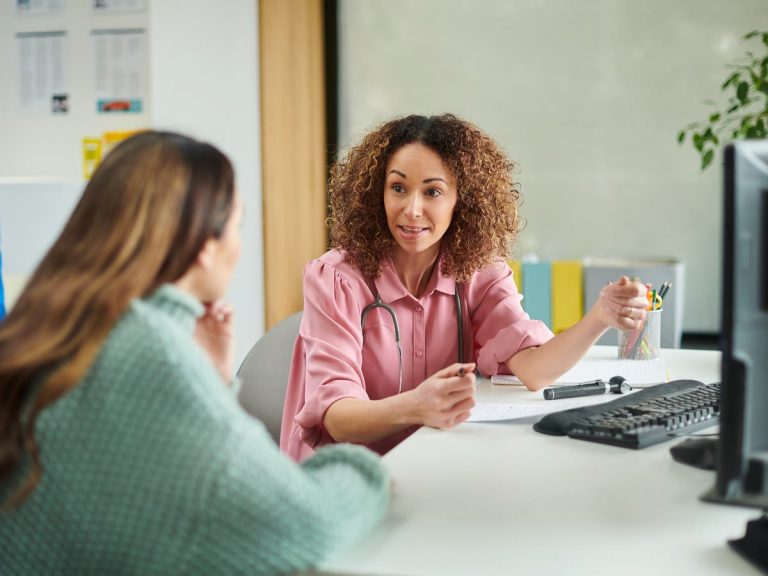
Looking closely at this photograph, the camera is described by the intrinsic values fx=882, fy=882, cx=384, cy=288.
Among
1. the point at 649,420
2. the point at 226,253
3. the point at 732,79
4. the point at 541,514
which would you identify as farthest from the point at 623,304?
the point at 732,79

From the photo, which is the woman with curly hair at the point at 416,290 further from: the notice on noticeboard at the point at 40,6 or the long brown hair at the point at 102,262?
the notice on noticeboard at the point at 40,6

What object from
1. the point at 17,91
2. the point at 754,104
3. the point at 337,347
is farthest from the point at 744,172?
the point at 17,91

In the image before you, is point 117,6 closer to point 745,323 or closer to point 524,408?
point 524,408

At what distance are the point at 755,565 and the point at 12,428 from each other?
798mm

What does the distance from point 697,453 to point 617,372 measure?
624 millimetres

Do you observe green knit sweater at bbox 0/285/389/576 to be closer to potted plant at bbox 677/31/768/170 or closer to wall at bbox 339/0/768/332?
potted plant at bbox 677/31/768/170

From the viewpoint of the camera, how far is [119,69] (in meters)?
4.08

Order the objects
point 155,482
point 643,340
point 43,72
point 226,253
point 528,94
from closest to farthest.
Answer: point 155,482 < point 226,253 < point 643,340 < point 528,94 < point 43,72

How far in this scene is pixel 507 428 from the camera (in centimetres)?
154

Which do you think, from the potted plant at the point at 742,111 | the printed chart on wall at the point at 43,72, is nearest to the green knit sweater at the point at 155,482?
the potted plant at the point at 742,111

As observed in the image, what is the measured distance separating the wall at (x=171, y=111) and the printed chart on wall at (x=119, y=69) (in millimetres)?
39

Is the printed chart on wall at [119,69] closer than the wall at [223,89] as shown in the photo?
No

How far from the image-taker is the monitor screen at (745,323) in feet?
3.09

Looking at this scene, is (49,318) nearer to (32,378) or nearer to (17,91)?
(32,378)
